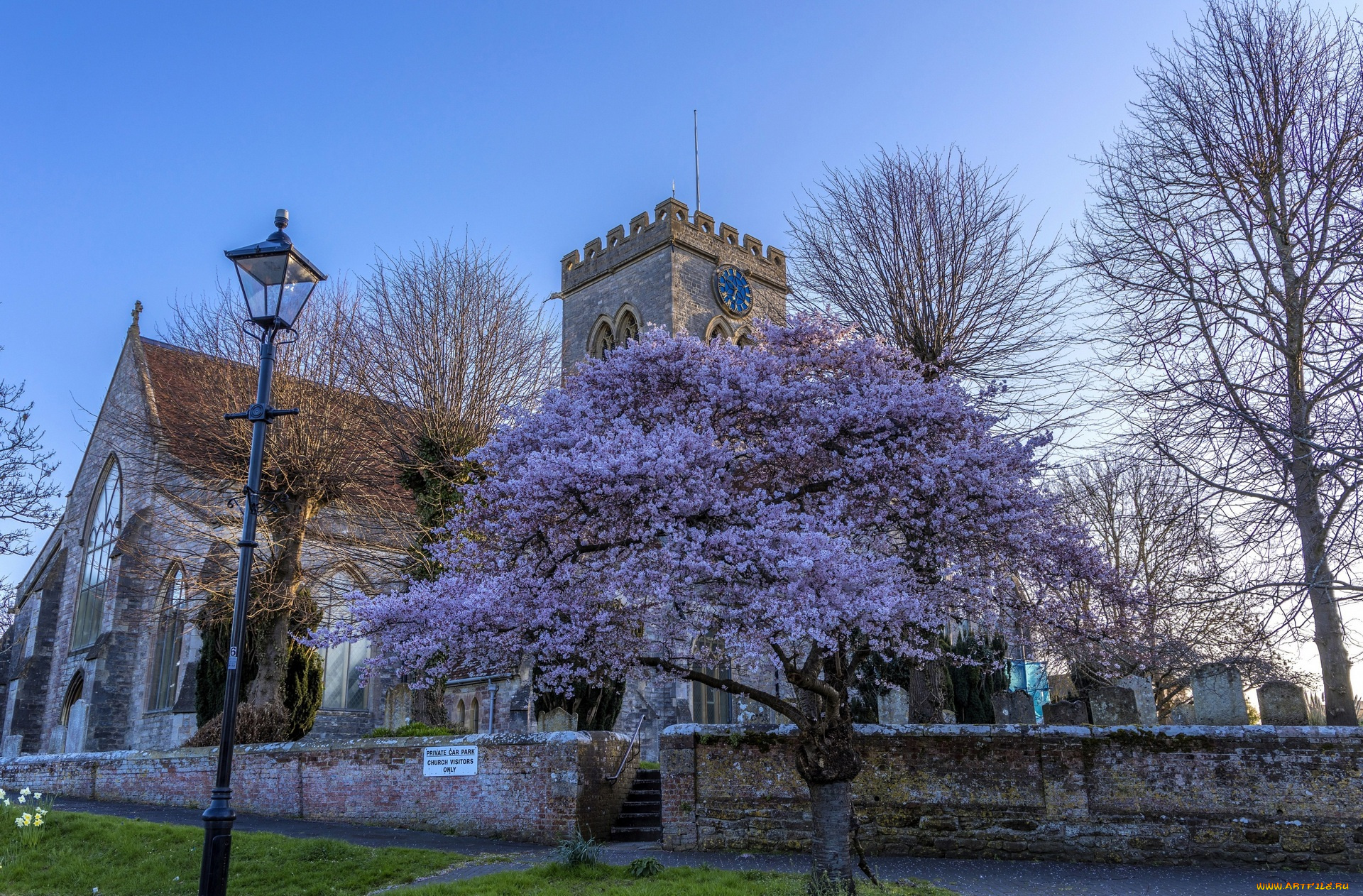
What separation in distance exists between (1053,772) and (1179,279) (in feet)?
21.9

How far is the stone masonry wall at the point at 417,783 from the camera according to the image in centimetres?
1198

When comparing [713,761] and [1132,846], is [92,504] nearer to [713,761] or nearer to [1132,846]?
[713,761]

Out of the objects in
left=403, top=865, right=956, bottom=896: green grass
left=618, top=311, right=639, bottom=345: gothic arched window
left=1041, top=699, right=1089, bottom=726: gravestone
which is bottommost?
left=403, top=865, right=956, bottom=896: green grass

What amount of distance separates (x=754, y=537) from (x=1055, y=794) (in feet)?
16.9

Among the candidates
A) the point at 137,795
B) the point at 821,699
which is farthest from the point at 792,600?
the point at 137,795

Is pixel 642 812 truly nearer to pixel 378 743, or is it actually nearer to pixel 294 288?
pixel 378 743

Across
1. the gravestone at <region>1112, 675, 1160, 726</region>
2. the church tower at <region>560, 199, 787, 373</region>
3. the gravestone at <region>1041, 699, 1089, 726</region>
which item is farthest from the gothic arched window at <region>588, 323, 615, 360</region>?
the gravestone at <region>1041, 699, 1089, 726</region>

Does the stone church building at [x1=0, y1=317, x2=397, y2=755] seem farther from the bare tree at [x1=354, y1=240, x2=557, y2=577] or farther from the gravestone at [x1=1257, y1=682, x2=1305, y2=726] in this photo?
the gravestone at [x1=1257, y1=682, x2=1305, y2=726]

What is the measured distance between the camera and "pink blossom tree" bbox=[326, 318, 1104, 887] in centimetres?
837

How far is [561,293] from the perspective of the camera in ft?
113

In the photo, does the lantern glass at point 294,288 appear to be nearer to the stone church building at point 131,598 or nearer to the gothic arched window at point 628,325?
the stone church building at point 131,598

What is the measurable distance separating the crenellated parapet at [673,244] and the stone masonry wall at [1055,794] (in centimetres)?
2221

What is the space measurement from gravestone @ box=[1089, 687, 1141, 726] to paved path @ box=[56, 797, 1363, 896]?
1.85 meters

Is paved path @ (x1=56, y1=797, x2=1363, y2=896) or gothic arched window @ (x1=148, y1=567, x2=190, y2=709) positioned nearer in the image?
paved path @ (x1=56, y1=797, x2=1363, y2=896)
